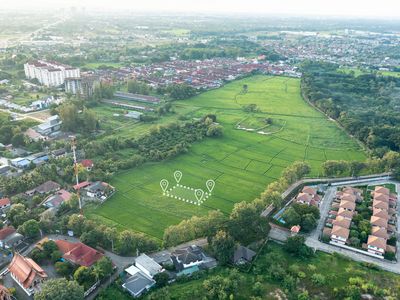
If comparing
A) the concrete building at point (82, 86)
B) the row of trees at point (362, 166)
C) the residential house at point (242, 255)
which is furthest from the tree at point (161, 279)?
the concrete building at point (82, 86)

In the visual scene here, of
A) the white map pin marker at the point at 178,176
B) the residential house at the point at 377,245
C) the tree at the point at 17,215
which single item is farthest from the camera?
the white map pin marker at the point at 178,176

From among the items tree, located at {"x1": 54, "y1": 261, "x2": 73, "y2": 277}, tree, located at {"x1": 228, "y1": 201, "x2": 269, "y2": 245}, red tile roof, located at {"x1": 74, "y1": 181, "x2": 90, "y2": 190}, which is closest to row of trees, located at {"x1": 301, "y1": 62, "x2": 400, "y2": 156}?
tree, located at {"x1": 228, "y1": 201, "x2": 269, "y2": 245}

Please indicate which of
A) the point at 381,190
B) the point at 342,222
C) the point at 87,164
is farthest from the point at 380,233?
the point at 87,164

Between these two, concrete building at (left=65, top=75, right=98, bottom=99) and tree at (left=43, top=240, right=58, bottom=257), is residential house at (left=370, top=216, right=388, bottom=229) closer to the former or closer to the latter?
tree at (left=43, top=240, right=58, bottom=257)

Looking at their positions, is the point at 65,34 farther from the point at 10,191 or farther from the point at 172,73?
the point at 10,191

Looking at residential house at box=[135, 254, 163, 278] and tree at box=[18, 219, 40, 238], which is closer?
residential house at box=[135, 254, 163, 278]

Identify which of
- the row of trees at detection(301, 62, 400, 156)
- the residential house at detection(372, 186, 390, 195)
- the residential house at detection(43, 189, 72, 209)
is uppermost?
the row of trees at detection(301, 62, 400, 156)

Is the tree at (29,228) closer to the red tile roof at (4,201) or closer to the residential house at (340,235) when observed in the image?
the red tile roof at (4,201)
